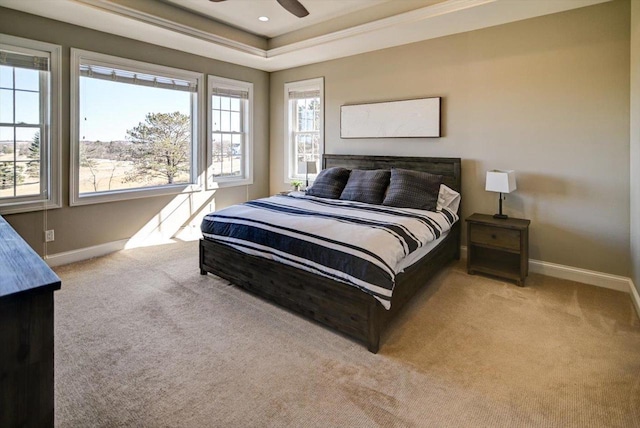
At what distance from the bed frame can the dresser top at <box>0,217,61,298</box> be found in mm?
1708

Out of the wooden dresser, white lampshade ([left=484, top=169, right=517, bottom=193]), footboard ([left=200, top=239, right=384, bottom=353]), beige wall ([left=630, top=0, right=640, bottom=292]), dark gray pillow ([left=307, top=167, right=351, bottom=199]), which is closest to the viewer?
the wooden dresser

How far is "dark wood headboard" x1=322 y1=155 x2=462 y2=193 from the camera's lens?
4.13m

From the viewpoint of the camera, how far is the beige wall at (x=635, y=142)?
2.86m

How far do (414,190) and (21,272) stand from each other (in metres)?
3.33

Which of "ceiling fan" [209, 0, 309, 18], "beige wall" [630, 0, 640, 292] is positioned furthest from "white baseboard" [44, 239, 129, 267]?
"beige wall" [630, 0, 640, 292]

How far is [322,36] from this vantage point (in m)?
4.36

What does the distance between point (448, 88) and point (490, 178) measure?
4.10 feet

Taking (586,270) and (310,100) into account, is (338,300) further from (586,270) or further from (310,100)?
(310,100)

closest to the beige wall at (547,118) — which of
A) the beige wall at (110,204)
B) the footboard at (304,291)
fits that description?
the footboard at (304,291)

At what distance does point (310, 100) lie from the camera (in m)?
5.66

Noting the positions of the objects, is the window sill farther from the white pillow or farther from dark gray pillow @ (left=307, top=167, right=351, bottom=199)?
the white pillow

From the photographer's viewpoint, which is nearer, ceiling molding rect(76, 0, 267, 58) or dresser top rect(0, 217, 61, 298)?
dresser top rect(0, 217, 61, 298)

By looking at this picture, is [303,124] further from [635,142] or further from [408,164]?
[635,142]

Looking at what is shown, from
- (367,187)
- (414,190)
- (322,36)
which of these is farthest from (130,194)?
(414,190)
